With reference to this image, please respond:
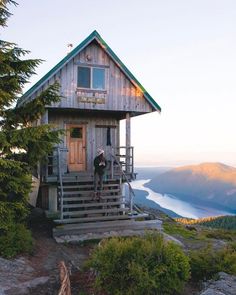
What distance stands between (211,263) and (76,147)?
1161cm

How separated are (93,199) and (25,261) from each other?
20.8 feet

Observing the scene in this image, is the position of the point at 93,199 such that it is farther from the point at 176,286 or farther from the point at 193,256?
the point at 176,286

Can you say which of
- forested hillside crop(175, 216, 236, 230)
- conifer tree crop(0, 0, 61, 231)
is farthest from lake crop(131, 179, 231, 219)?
conifer tree crop(0, 0, 61, 231)

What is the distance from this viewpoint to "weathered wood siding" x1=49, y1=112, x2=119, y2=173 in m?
18.7

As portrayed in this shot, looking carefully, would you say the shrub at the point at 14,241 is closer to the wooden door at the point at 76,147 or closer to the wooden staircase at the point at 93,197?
the wooden staircase at the point at 93,197

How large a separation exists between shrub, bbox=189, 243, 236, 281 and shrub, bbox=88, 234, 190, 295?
131 centimetres

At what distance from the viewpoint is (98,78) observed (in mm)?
17766

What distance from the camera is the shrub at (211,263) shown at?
8.81 m

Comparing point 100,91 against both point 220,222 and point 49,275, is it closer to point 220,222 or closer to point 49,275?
point 49,275

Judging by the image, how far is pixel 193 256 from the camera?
945 centimetres

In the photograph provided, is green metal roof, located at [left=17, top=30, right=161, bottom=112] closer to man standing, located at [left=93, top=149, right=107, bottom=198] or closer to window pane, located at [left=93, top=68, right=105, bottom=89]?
window pane, located at [left=93, top=68, right=105, bottom=89]

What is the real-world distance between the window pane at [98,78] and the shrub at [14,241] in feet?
29.3

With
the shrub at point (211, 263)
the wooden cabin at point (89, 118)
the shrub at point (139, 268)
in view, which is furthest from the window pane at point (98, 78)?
the shrub at point (139, 268)

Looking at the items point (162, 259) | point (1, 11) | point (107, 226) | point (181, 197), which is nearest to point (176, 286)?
point (162, 259)
